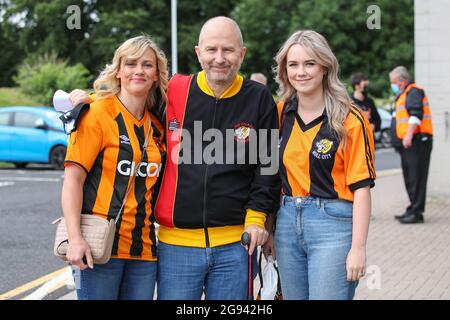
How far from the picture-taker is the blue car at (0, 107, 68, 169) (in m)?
17.8

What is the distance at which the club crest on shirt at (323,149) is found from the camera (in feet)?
12.0

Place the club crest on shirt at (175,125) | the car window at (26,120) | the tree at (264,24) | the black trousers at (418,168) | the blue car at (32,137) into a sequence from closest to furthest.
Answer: the club crest on shirt at (175,125) < the black trousers at (418,168) < the blue car at (32,137) < the car window at (26,120) < the tree at (264,24)

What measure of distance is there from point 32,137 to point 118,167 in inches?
586

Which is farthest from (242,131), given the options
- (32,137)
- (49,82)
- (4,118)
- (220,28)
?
→ (49,82)

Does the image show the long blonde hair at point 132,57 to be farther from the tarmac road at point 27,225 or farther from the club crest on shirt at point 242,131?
the tarmac road at point 27,225

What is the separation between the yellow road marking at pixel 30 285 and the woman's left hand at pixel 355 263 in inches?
141

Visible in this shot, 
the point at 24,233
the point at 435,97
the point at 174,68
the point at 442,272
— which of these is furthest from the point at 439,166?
the point at 174,68

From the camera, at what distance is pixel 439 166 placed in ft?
40.0

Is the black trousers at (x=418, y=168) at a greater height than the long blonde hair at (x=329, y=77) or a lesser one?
lesser

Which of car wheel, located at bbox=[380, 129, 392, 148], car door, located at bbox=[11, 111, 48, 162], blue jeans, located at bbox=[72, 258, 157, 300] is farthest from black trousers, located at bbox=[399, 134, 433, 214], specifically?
car wheel, located at bbox=[380, 129, 392, 148]

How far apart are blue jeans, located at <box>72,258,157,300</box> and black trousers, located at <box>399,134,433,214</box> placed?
23.0ft

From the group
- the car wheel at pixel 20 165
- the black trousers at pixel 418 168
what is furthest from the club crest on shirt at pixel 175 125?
the car wheel at pixel 20 165

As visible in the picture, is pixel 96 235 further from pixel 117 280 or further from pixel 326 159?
pixel 326 159

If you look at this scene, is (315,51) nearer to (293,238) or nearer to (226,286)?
(293,238)
